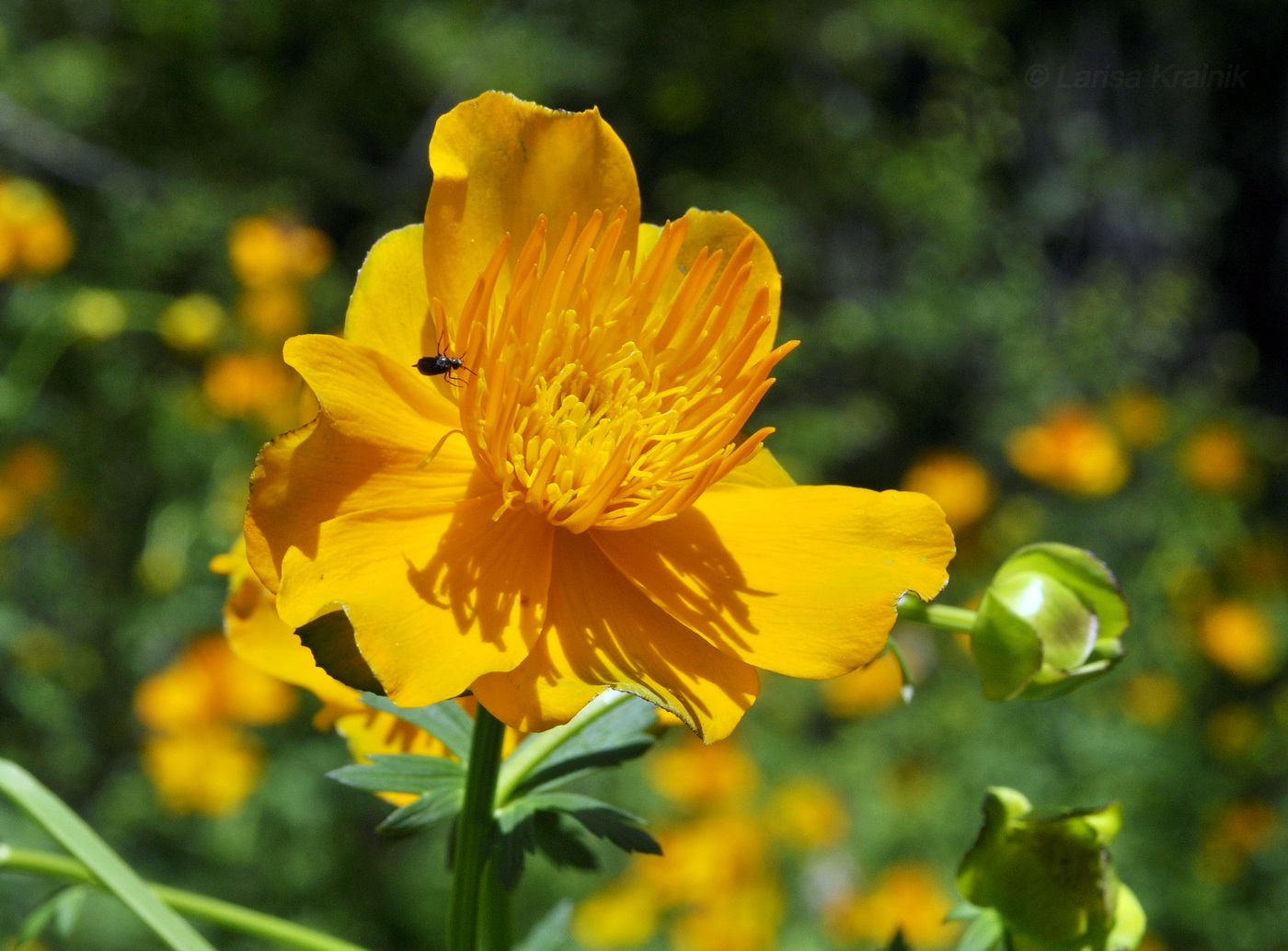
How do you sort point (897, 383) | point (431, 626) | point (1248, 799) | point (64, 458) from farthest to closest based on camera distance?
point (897, 383), point (1248, 799), point (64, 458), point (431, 626)

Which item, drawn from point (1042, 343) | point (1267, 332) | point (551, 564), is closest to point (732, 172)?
point (1042, 343)

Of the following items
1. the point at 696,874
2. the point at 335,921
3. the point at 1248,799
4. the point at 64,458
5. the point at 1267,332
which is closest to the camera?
the point at 696,874

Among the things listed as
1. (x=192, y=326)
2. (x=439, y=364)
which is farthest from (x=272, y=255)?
(x=439, y=364)

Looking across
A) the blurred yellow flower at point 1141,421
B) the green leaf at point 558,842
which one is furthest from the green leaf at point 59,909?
the blurred yellow flower at point 1141,421

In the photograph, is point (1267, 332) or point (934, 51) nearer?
point (934, 51)

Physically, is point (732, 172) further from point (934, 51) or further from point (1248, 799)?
point (1248, 799)

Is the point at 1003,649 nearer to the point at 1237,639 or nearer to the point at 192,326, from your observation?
the point at 192,326
